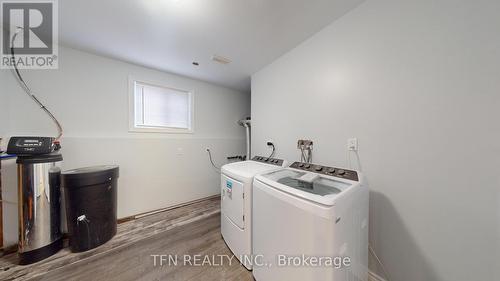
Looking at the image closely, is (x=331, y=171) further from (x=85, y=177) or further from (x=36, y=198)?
(x=36, y=198)

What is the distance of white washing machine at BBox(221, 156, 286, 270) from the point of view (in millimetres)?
1324

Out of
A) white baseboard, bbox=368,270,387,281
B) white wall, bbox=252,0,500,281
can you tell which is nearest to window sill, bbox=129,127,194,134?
white wall, bbox=252,0,500,281

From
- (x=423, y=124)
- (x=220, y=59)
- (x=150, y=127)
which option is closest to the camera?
(x=423, y=124)

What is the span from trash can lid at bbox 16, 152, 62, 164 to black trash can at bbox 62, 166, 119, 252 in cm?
18

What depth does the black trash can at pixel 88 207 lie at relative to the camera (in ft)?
4.99

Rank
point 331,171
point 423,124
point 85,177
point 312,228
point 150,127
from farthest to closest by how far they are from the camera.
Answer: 1. point 150,127
2. point 85,177
3. point 331,171
4. point 423,124
5. point 312,228

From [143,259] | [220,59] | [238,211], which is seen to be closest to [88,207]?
[143,259]

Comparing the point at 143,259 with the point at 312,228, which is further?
the point at 143,259

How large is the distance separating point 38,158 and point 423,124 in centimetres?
326

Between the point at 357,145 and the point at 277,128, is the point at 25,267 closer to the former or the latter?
the point at 277,128

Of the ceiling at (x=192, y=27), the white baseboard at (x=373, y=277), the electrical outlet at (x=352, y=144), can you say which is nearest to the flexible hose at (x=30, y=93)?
the ceiling at (x=192, y=27)

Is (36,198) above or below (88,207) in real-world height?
above

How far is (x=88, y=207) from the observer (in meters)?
1.59

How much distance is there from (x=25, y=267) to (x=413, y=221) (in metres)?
3.26
